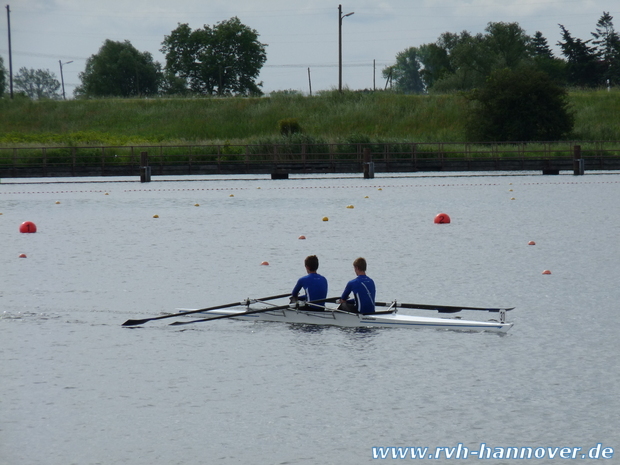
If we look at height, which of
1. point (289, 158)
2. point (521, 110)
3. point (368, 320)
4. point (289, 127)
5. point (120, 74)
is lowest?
point (368, 320)

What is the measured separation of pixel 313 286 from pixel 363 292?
75 cm

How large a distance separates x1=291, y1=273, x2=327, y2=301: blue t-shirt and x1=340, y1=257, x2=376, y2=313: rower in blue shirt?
39 cm

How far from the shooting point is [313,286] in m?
12.8

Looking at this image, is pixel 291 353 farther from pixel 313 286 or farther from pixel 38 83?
pixel 38 83

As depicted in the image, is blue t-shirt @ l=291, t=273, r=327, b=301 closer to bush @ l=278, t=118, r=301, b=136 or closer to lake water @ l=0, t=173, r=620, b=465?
lake water @ l=0, t=173, r=620, b=465

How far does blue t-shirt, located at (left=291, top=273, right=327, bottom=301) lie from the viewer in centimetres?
1282

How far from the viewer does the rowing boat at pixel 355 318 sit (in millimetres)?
12203

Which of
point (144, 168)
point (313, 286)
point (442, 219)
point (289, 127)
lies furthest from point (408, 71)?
point (313, 286)

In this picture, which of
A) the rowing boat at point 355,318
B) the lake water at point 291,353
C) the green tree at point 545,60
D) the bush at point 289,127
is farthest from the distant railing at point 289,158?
the green tree at point 545,60

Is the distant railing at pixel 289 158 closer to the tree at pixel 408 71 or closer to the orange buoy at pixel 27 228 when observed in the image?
the orange buoy at pixel 27 228

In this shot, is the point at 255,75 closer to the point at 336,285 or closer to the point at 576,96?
the point at 576,96

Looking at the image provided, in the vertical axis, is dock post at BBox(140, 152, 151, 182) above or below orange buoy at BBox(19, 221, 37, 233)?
above

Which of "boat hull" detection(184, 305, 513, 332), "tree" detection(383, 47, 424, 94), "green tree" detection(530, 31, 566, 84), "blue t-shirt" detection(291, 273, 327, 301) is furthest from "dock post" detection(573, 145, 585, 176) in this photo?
"tree" detection(383, 47, 424, 94)

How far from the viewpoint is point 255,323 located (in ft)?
43.4
